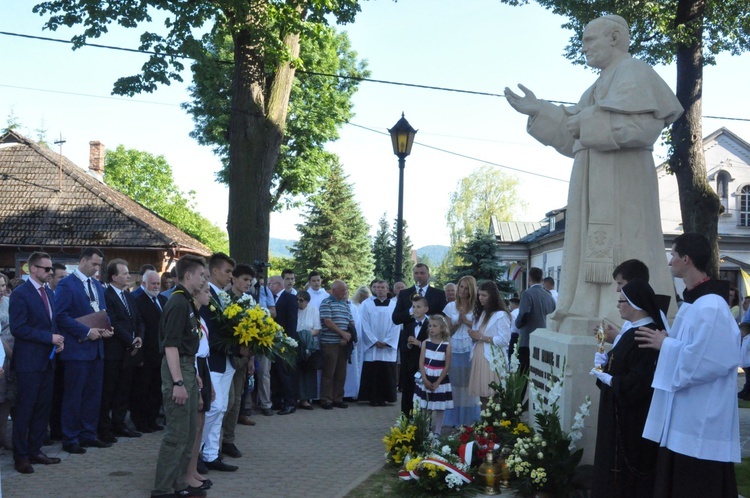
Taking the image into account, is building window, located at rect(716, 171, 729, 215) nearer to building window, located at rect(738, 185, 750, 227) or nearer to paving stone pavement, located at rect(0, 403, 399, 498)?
building window, located at rect(738, 185, 750, 227)

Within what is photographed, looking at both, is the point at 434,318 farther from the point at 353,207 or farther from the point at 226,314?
the point at 353,207

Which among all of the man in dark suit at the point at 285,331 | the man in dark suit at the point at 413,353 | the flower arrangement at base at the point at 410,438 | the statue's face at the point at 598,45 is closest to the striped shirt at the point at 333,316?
the man in dark suit at the point at 285,331

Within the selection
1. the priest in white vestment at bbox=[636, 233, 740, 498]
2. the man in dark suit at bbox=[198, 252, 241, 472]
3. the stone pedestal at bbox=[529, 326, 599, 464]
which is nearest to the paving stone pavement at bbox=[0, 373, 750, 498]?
the man in dark suit at bbox=[198, 252, 241, 472]

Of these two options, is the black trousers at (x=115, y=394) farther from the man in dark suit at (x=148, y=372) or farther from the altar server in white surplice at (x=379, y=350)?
the altar server in white surplice at (x=379, y=350)

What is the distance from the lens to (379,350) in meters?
14.2

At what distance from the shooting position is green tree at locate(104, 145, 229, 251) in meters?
62.1

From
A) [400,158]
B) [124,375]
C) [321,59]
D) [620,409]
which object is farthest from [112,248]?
[620,409]

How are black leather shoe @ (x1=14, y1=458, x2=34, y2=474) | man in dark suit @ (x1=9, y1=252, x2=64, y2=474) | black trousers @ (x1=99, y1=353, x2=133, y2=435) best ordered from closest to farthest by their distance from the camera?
black leather shoe @ (x1=14, y1=458, x2=34, y2=474)
man in dark suit @ (x1=9, y1=252, x2=64, y2=474)
black trousers @ (x1=99, y1=353, x2=133, y2=435)

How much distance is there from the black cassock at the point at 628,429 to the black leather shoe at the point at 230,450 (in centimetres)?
458

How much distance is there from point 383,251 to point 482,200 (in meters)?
8.64

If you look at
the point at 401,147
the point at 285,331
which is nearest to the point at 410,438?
the point at 285,331

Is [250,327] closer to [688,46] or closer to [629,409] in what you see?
[629,409]

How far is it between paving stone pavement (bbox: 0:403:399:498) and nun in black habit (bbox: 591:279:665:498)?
2.65 metres

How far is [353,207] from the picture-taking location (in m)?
54.0
